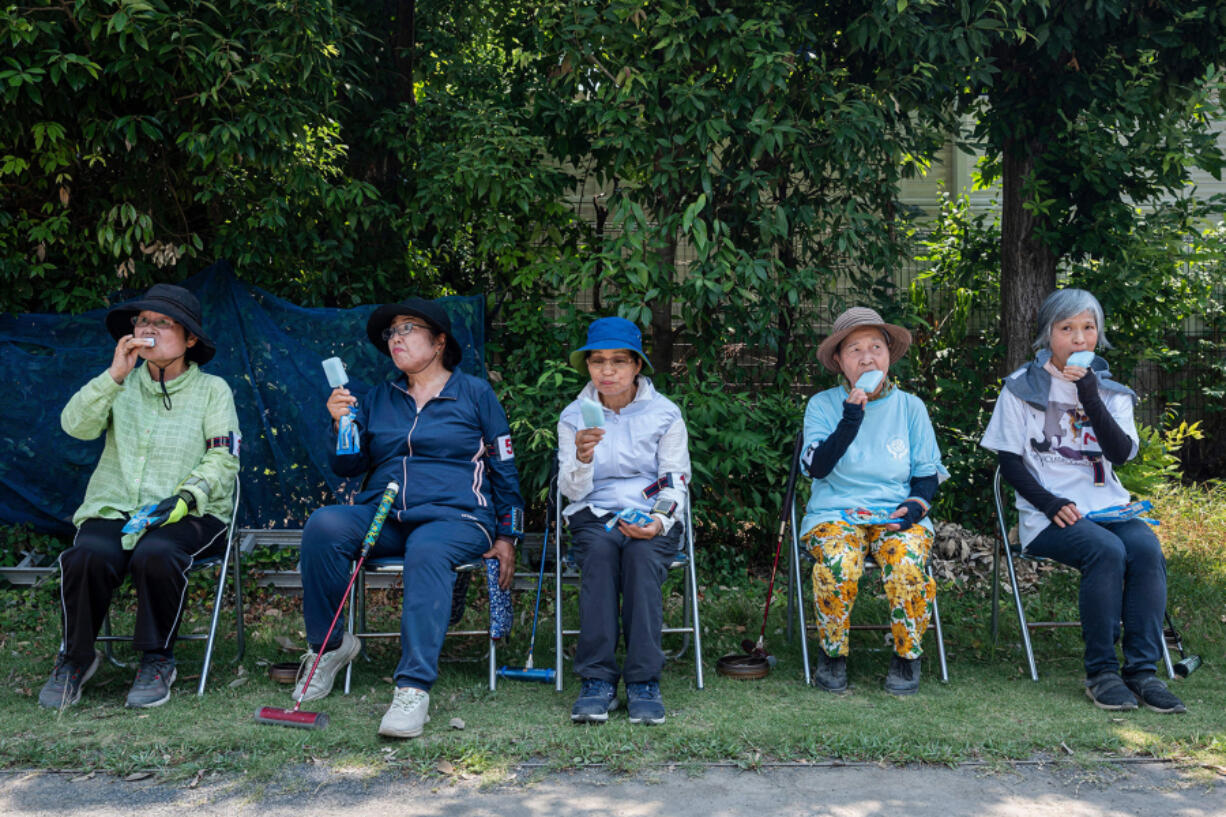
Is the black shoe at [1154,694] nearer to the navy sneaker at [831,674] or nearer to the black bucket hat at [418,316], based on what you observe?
the navy sneaker at [831,674]

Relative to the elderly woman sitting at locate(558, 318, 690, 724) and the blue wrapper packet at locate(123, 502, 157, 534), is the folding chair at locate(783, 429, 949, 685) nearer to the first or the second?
the elderly woman sitting at locate(558, 318, 690, 724)

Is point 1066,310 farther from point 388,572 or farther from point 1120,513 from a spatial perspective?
point 388,572

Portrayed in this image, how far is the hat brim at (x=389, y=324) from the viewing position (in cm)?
446

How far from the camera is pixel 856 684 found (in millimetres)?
4371

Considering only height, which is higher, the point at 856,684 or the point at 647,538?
the point at 647,538

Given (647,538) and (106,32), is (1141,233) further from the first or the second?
(106,32)

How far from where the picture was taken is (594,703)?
3826 millimetres

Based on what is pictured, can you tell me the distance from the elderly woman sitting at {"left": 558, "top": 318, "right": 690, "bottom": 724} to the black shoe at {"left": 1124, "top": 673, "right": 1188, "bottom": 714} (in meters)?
1.80

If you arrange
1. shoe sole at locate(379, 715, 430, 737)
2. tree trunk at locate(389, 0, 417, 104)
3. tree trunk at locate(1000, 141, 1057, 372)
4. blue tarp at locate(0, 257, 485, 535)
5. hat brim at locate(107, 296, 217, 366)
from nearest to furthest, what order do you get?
shoe sole at locate(379, 715, 430, 737), hat brim at locate(107, 296, 217, 366), blue tarp at locate(0, 257, 485, 535), tree trunk at locate(1000, 141, 1057, 372), tree trunk at locate(389, 0, 417, 104)

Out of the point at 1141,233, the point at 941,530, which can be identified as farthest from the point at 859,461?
the point at 1141,233

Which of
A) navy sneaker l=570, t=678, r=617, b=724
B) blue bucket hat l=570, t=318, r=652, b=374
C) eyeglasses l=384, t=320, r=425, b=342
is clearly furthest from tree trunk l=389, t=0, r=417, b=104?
navy sneaker l=570, t=678, r=617, b=724

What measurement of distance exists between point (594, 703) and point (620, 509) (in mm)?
825

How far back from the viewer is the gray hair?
14.6ft

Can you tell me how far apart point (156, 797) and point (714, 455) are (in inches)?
117
